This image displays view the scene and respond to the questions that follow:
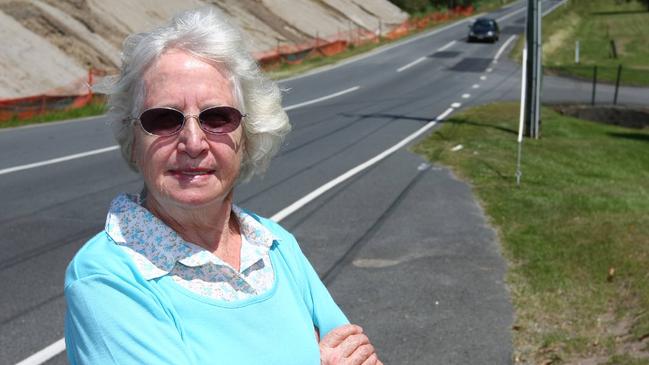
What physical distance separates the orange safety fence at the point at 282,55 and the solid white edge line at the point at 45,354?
73.5 inches

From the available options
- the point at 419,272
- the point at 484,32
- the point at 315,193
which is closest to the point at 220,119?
the point at 419,272

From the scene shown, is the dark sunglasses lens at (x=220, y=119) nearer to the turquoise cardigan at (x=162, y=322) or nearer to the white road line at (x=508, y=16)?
the turquoise cardigan at (x=162, y=322)

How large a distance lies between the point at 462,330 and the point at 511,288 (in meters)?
1.23

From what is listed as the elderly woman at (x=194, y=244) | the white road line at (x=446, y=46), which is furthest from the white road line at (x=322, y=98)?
the elderly woman at (x=194, y=244)

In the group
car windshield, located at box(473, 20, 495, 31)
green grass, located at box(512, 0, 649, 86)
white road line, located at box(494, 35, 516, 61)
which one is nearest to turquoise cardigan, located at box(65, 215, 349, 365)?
green grass, located at box(512, 0, 649, 86)

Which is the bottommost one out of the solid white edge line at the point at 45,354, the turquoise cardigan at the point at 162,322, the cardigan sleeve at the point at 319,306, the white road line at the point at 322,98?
the white road line at the point at 322,98

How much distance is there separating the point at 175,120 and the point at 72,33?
28.8 m

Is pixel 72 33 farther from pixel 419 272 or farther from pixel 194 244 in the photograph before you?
pixel 194 244

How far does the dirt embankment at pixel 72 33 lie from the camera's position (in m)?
25.3

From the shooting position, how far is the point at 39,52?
26.8m

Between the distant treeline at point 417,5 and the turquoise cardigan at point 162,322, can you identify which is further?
the distant treeline at point 417,5

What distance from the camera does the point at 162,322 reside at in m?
2.18

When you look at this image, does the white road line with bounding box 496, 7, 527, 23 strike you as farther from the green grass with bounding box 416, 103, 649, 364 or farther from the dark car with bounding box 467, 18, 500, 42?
the green grass with bounding box 416, 103, 649, 364

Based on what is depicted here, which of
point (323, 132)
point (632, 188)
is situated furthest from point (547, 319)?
point (323, 132)
